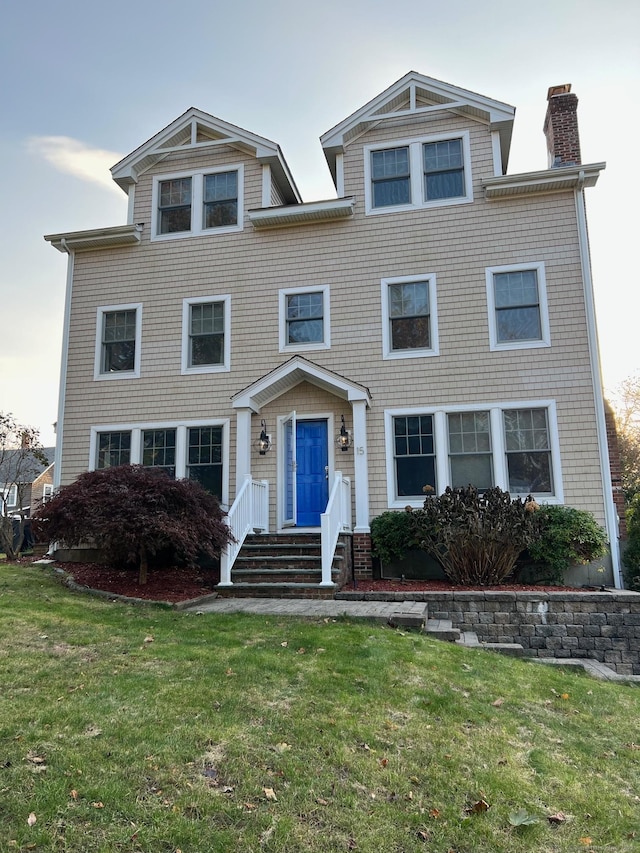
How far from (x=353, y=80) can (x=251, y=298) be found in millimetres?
4639

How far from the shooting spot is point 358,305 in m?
11.6

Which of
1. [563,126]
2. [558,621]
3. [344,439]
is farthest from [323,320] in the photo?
[558,621]

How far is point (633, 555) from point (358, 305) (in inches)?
259

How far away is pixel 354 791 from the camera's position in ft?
10.3

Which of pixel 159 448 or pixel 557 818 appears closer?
pixel 557 818

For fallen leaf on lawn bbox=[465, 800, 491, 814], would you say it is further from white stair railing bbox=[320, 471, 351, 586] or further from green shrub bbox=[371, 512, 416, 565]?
green shrub bbox=[371, 512, 416, 565]

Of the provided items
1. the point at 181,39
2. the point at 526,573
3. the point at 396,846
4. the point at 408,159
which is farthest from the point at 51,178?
the point at 396,846

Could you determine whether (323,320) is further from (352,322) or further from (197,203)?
(197,203)

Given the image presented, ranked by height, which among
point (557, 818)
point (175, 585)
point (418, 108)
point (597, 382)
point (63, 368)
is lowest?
point (557, 818)

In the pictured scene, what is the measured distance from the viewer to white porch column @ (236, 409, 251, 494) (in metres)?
11.3

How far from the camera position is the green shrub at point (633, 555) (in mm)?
9523

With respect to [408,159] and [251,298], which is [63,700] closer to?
[251,298]

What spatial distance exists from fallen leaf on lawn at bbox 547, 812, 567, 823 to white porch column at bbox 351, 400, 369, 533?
7.41 meters

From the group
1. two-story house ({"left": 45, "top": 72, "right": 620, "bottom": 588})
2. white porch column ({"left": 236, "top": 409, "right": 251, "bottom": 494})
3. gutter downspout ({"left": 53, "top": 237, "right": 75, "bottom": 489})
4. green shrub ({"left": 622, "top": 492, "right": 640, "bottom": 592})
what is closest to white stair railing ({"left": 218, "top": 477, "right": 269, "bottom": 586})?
two-story house ({"left": 45, "top": 72, "right": 620, "bottom": 588})
